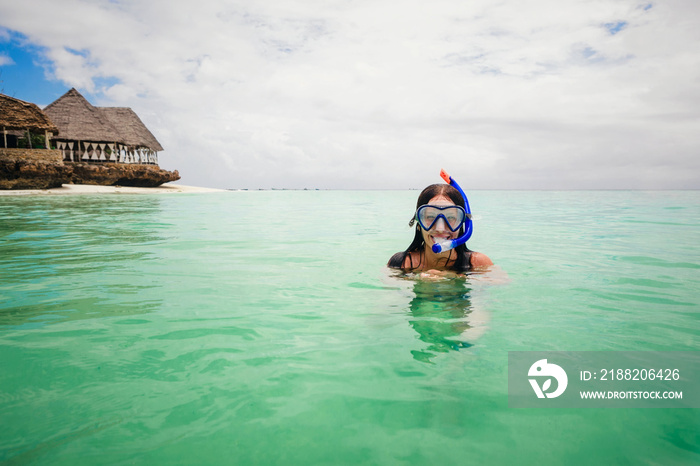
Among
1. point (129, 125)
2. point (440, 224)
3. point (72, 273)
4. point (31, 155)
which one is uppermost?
point (129, 125)

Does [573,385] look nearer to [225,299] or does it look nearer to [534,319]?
[534,319]

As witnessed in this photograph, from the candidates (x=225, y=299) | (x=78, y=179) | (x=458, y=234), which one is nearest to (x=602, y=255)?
(x=458, y=234)

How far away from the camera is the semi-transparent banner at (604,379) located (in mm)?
2203

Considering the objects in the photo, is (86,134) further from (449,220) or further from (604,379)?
(604,379)

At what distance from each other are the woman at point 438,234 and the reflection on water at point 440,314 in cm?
24

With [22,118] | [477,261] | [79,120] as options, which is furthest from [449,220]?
[79,120]

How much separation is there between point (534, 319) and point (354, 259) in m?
3.75

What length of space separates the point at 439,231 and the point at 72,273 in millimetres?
4812

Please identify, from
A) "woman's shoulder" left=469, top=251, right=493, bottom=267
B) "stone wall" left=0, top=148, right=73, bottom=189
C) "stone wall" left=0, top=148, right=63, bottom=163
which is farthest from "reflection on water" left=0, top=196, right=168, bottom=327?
"stone wall" left=0, top=148, right=63, bottom=163

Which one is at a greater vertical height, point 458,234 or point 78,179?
point 78,179

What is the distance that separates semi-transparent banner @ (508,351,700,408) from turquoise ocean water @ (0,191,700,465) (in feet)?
0.31

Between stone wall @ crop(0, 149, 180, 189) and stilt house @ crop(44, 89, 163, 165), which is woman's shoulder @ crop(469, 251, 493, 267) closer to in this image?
stone wall @ crop(0, 149, 180, 189)

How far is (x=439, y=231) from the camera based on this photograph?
421cm

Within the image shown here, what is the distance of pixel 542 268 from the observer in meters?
5.96
